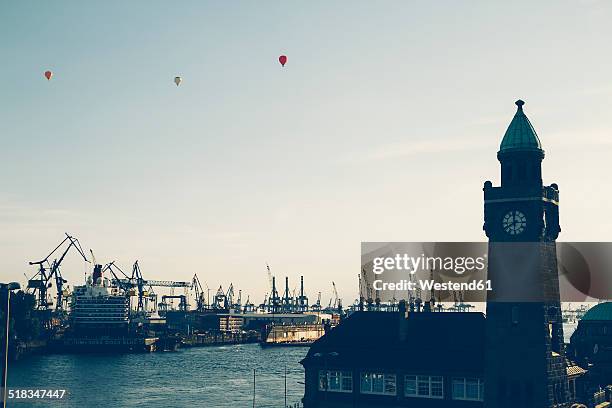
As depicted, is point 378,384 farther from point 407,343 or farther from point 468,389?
point 468,389

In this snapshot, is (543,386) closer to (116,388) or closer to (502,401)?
(502,401)

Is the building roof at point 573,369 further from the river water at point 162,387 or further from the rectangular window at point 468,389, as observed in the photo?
the river water at point 162,387

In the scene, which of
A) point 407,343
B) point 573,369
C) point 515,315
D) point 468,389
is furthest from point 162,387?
point 515,315

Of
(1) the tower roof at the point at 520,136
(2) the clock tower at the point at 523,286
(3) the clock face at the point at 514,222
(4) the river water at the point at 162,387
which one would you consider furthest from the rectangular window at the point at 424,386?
(4) the river water at the point at 162,387

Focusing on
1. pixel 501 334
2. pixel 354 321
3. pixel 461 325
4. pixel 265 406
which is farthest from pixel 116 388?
pixel 501 334

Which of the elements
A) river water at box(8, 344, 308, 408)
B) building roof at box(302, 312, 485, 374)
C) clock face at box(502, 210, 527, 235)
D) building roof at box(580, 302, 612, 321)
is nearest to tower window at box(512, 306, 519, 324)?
clock face at box(502, 210, 527, 235)

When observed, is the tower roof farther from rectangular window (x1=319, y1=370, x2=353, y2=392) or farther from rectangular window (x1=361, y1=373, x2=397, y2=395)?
rectangular window (x1=319, y1=370, x2=353, y2=392)
